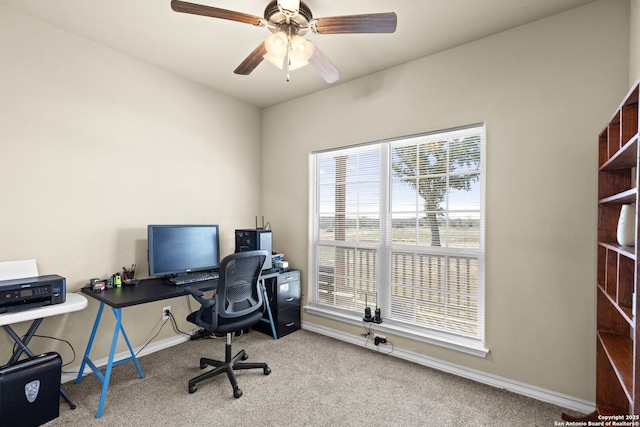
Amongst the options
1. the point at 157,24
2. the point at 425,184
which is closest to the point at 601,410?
the point at 425,184

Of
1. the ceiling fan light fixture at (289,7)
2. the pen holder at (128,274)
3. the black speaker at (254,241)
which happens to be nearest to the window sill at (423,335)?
the black speaker at (254,241)

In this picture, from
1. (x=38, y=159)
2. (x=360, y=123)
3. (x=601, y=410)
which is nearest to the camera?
(x=601, y=410)

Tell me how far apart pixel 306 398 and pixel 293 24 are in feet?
8.47

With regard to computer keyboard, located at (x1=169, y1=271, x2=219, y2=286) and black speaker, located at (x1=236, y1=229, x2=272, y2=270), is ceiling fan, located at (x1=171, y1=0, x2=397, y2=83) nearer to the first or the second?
black speaker, located at (x1=236, y1=229, x2=272, y2=270)

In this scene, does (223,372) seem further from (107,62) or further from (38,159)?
(107,62)

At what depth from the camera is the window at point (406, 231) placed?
255 centimetres

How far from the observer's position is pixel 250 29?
2.32 meters

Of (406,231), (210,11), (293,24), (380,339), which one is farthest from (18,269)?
(406,231)

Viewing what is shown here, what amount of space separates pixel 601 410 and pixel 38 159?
4.13 metres

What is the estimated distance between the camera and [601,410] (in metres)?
1.71

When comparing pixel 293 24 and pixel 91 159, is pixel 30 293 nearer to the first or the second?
pixel 91 159

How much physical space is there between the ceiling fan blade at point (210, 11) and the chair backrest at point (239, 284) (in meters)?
1.51

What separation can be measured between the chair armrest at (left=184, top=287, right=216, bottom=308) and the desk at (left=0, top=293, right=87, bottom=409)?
68 cm

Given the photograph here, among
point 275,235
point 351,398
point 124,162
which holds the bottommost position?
point 351,398
